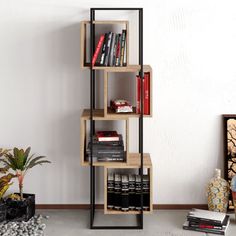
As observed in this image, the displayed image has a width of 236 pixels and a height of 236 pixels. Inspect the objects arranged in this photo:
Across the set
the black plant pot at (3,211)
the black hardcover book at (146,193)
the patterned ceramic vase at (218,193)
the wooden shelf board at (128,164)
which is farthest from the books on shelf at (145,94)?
the black plant pot at (3,211)

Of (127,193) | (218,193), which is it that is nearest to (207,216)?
(218,193)

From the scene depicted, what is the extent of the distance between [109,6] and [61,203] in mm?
1446

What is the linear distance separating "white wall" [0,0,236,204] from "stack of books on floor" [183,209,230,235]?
40 centimetres

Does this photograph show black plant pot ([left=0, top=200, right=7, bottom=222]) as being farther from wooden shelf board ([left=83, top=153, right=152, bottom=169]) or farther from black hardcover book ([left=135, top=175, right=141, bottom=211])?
black hardcover book ([left=135, top=175, right=141, bottom=211])

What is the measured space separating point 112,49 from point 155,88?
53 centimetres

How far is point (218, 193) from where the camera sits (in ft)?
12.3

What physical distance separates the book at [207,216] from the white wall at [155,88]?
0.36 metres

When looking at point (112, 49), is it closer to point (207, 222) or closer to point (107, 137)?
point (107, 137)

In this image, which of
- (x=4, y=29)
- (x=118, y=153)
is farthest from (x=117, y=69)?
(x=4, y=29)

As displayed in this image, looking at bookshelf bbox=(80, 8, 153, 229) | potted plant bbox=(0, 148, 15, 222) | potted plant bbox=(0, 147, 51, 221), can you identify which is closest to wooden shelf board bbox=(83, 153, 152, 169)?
bookshelf bbox=(80, 8, 153, 229)

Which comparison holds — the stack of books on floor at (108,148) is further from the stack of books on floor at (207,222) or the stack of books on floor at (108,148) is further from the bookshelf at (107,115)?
the stack of books on floor at (207,222)

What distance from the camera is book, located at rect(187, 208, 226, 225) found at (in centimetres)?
351

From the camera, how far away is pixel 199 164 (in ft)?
13.0

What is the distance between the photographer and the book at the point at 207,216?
351 centimetres
